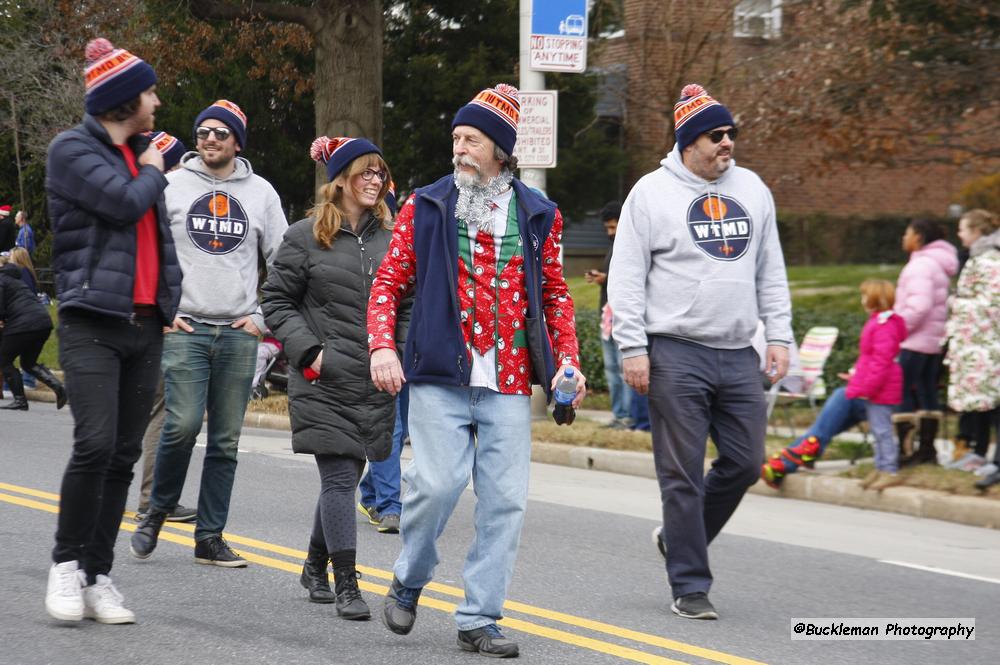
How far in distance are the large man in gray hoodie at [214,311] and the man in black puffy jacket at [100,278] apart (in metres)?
1.15

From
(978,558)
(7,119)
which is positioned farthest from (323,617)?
(7,119)

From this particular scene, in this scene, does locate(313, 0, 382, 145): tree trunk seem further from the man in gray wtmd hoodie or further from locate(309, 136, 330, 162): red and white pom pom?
the man in gray wtmd hoodie

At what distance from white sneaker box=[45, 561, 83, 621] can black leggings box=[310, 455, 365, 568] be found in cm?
99

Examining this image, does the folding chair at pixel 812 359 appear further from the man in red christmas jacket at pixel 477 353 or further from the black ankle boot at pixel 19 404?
the black ankle boot at pixel 19 404

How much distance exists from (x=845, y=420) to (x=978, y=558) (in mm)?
2533

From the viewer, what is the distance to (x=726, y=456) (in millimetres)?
6371

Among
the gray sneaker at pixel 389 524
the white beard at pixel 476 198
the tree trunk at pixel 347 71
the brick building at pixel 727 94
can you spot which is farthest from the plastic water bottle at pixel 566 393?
the brick building at pixel 727 94

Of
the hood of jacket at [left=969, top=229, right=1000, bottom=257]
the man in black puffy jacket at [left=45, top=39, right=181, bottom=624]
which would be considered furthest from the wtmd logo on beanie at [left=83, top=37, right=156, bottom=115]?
the hood of jacket at [left=969, top=229, right=1000, bottom=257]

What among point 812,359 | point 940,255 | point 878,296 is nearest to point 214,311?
point 878,296

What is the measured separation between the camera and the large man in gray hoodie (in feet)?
22.3

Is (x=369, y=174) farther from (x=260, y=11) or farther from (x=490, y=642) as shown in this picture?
(x=260, y=11)

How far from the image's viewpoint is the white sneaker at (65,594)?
5.49 m

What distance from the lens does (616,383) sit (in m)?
13.4

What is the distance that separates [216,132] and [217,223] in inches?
16.8
